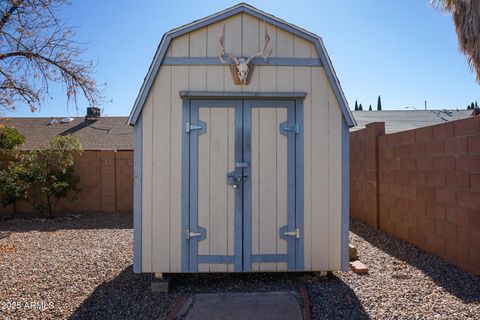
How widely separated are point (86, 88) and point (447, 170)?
6.70 metres

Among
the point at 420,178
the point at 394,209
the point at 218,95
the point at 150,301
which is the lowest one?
the point at 150,301

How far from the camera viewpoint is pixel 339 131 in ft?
14.6

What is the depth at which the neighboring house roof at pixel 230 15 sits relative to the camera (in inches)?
172

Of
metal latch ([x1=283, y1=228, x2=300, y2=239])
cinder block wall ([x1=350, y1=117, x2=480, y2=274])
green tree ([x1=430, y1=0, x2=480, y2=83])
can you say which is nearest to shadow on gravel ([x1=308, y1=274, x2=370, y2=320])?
metal latch ([x1=283, y1=228, x2=300, y2=239])

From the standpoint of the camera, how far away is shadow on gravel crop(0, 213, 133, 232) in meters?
8.43

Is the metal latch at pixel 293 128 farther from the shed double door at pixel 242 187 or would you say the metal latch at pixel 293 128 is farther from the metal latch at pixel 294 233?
the metal latch at pixel 294 233

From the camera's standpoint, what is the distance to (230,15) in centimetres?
442

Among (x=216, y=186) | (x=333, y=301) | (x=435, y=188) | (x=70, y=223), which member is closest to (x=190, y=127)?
(x=216, y=186)

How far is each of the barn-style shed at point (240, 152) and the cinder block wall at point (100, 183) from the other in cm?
613

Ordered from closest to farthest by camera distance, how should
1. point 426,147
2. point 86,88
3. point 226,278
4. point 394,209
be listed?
point 226,278 < point 426,147 < point 394,209 < point 86,88

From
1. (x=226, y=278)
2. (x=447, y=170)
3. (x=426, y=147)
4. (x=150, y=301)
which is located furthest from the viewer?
(x=426, y=147)

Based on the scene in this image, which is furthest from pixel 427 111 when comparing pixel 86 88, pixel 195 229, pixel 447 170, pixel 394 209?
pixel 195 229

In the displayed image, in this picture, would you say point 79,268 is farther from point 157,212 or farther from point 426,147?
point 426,147

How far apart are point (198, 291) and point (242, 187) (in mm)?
1237
